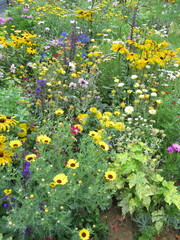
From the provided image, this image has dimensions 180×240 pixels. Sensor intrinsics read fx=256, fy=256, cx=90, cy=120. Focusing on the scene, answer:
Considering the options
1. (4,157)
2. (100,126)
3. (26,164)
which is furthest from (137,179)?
(4,157)

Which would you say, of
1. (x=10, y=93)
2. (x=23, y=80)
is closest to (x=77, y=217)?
(x=10, y=93)

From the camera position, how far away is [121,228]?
7.59 feet

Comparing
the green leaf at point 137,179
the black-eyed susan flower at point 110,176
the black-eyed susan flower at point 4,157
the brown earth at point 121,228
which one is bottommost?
the brown earth at point 121,228

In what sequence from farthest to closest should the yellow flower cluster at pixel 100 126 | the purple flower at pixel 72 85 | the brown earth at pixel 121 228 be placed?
the purple flower at pixel 72 85 < the brown earth at pixel 121 228 < the yellow flower cluster at pixel 100 126

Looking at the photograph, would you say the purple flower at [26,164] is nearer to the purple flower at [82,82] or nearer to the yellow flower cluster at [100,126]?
the yellow flower cluster at [100,126]

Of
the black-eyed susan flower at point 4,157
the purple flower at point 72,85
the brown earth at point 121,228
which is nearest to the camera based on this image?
the black-eyed susan flower at point 4,157

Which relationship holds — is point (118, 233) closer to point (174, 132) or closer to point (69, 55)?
point (174, 132)

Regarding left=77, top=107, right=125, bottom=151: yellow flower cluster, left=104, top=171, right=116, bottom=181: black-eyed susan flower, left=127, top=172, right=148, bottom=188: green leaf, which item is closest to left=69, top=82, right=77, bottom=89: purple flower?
left=77, top=107, right=125, bottom=151: yellow flower cluster

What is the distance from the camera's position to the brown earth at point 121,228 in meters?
2.25

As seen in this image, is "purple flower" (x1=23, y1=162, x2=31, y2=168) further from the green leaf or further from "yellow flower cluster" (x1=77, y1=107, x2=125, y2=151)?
the green leaf

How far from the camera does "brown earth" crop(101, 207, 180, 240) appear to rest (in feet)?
7.38

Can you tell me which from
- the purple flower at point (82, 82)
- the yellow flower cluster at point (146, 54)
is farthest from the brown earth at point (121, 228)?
the yellow flower cluster at point (146, 54)

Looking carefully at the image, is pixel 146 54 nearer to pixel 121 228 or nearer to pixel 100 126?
pixel 100 126

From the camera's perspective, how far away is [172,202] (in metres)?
2.36
